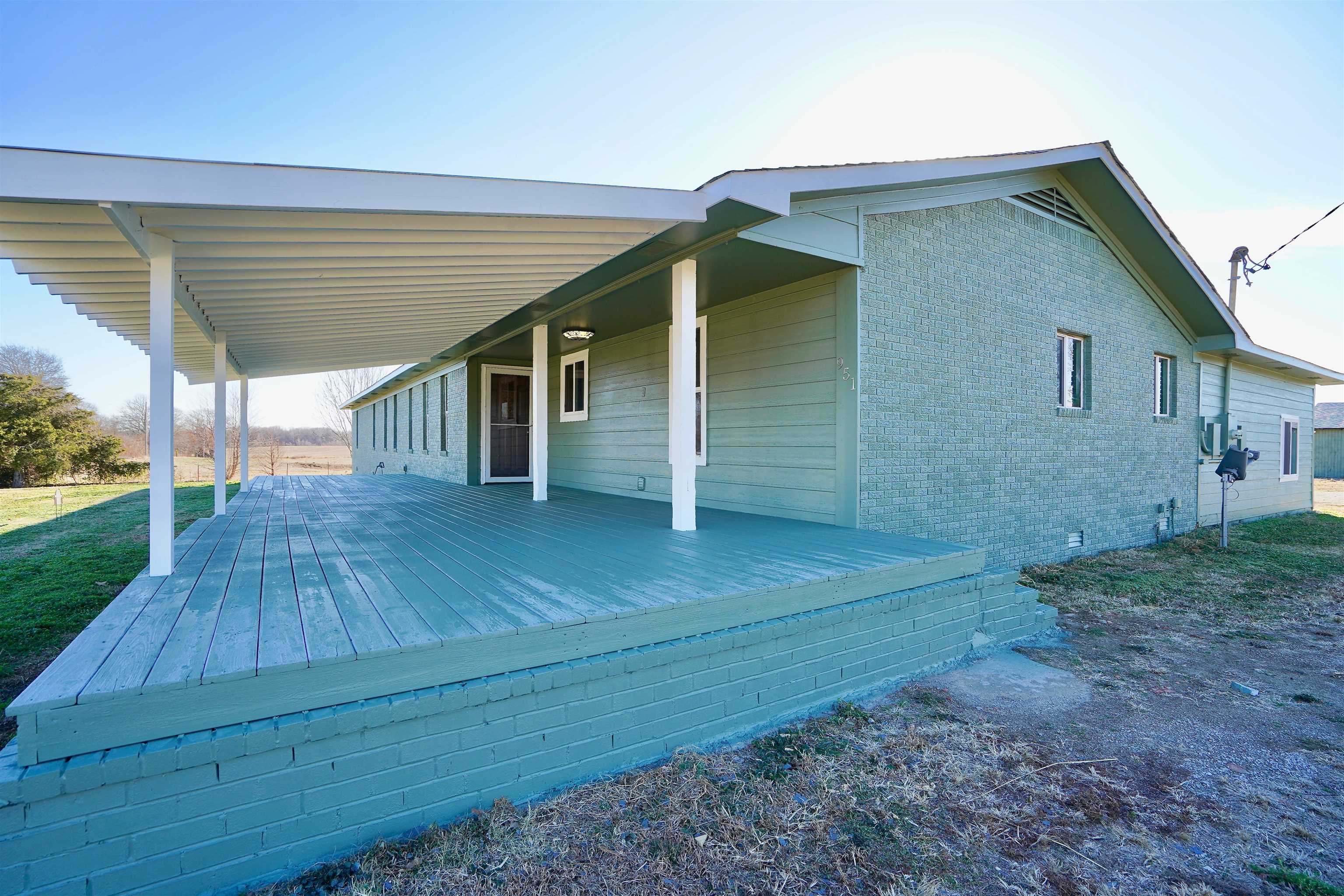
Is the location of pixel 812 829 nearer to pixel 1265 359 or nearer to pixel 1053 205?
pixel 1053 205

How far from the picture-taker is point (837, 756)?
2.78 m

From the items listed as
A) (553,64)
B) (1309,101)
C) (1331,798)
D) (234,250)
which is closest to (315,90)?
(553,64)

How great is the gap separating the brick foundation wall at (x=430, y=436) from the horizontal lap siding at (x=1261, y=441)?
12222mm

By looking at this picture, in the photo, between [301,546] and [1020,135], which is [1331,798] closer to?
[301,546]

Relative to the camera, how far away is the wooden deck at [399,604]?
1.92 meters

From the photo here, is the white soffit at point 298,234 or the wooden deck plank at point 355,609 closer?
the wooden deck plank at point 355,609

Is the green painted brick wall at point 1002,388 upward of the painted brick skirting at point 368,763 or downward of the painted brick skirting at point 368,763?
upward

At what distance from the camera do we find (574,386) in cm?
995

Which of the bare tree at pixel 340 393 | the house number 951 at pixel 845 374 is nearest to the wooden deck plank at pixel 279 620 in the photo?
the house number 951 at pixel 845 374

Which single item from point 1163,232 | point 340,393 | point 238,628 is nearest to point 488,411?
point 238,628

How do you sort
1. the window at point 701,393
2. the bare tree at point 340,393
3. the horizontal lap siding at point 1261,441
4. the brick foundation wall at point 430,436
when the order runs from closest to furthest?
the window at point 701,393, the horizontal lap siding at point 1261,441, the brick foundation wall at point 430,436, the bare tree at point 340,393

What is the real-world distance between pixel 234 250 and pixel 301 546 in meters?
2.04

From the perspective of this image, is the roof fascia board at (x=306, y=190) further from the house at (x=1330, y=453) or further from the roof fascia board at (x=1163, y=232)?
the house at (x=1330, y=453)

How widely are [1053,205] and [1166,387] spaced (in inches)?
156
